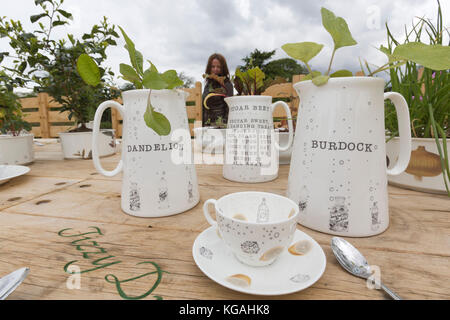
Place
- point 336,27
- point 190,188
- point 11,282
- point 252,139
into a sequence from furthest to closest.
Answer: point 252,139 → point 190,188 → point 336,27 → point 11,282

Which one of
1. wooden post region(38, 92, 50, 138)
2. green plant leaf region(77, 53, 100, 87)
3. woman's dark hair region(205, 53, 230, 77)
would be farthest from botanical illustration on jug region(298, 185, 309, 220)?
wooden post region(38, 92, 50, 138)

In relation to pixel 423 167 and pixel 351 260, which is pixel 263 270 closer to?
pixel 351 260

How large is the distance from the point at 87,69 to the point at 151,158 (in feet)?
0.55

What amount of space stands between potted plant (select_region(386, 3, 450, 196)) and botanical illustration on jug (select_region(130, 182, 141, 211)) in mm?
524

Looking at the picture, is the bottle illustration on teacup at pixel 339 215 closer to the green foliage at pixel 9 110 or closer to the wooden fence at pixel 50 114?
the green foliage at pixel 9 110

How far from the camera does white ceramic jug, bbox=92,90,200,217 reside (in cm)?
38

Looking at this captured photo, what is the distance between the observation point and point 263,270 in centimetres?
24

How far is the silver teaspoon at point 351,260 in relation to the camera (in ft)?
0.78

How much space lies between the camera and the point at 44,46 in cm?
75

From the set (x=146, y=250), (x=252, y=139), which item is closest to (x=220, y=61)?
(x=252, y=139)

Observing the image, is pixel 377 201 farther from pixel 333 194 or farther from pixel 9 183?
pixel 9 183

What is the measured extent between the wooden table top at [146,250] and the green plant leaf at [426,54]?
233 millimetres

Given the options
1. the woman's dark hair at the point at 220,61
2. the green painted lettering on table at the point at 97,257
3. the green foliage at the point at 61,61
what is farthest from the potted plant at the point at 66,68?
the woman's dark hair at the point at 220,61

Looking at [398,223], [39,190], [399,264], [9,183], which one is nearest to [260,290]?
[399,264]
